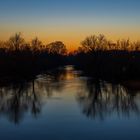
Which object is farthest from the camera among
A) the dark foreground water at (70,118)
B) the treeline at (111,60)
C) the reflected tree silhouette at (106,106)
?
the treeline at (111,60)

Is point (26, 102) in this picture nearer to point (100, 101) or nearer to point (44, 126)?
point (100, 101)

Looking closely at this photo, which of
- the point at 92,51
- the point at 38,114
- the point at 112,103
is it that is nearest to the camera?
the point at 38,114

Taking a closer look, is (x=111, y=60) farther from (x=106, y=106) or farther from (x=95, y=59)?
(x=106, y=106)

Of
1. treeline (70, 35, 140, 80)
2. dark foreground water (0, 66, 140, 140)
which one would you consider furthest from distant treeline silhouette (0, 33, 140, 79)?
dark foreground water (0, 66, 140, 140)

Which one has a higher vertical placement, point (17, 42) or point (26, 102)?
point (17, 42)

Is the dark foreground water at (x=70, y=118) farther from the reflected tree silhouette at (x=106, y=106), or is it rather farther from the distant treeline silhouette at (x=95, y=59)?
the distant treeline silhouette at (x=95, y=59)

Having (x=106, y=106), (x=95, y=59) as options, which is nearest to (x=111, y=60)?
(x=95, y=59)

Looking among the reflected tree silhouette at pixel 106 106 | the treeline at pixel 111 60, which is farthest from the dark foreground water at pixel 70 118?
the treeline at pixel 111 60

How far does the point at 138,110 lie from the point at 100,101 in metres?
6.37

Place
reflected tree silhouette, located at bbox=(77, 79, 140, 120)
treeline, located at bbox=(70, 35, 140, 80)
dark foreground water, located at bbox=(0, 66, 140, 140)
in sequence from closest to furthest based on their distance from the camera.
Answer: dark foreground water, located at bbox=(0, 66, 140, 140)
reflected tree silhouette, located at bbox=(77, 79, 140, 120)
treeline, located at bbox=(70, 35, 140, 80)

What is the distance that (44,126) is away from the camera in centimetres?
1962

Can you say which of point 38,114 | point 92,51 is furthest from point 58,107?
point 92,51

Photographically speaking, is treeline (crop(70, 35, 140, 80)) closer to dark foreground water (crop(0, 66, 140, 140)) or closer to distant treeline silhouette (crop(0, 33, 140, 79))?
distant treeline silhouette (crop(0, 33, 140, 79))

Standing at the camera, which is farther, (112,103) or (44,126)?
(112,103)
